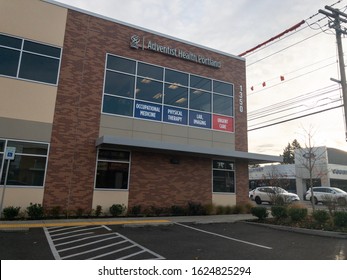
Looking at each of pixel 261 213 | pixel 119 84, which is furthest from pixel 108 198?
pixel 261 213

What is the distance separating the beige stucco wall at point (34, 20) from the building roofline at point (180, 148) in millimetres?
A: 5778

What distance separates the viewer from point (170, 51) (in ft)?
59.2

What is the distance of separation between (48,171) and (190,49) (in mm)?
11271

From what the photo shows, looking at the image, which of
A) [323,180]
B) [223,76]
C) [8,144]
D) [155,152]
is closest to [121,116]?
[155,152]

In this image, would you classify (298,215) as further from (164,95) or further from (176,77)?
(176,77)

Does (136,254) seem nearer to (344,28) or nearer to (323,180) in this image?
(344,28)

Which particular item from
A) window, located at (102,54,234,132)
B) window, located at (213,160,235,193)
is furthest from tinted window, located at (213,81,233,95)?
window, located at (213,160,235,193)

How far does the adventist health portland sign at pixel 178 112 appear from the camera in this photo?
16.6 metres

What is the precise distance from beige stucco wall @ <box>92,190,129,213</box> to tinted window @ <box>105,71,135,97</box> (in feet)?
17.3

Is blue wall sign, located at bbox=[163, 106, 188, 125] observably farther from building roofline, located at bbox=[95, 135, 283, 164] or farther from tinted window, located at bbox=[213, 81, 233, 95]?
tinted window, located at bbox=[213, 81, 233, 95]

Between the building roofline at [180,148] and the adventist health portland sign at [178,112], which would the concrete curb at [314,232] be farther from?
the adventist health portland sign at [178,112]

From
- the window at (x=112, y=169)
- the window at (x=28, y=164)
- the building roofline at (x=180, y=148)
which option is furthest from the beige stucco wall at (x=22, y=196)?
the building roofline at (x=180, y=148)

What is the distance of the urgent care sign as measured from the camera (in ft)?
61.4

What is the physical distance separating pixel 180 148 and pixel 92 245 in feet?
27.5
